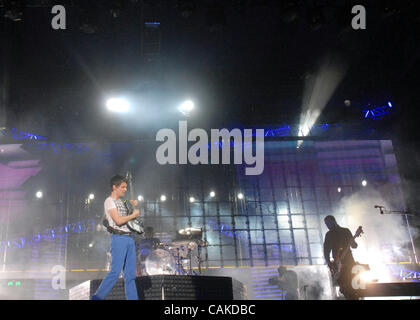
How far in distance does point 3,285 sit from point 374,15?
11.3 m

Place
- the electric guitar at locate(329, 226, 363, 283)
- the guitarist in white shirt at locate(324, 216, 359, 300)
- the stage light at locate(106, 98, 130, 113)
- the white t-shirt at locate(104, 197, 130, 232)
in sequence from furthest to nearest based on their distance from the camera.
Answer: the stage light at locate(106, 98, 130, 113) < the electric guitar at locate(329, 226, 363, 283) < the guitarist in white shirt at locate(324, 216, 359, 300) < the white t-shirt at locate(104, 197, 130, 232)

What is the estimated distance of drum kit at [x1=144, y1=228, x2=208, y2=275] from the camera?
6918 millimetres

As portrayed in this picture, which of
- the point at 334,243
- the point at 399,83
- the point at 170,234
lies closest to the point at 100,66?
the point at 170,234

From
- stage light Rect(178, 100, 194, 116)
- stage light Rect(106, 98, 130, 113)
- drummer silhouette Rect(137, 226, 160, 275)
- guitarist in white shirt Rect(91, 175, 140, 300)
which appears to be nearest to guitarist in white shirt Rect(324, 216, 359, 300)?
guitarist in white shirt Rect(91, 175, 140, 300)

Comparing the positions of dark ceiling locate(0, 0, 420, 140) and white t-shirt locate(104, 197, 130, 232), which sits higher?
dark ceiling locate(0, 0, 420, 140)

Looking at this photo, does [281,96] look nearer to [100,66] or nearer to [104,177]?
[100,66]

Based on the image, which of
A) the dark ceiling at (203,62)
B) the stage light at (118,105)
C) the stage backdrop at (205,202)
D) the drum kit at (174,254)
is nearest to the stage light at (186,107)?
the dark ceiling at (203,62)

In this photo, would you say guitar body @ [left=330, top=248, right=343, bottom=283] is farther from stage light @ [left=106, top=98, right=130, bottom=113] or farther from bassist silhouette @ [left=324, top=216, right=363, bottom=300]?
stage light @ [left=106, top=98, right=130, bottom=113]

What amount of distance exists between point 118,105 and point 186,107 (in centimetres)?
184

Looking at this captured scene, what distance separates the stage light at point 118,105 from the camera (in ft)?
29.0

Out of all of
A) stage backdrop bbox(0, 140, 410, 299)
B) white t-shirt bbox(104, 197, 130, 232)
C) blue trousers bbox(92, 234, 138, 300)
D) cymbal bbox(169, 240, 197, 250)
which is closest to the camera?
blue trousers bbox(92, 234, 138, 300)

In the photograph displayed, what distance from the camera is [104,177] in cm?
1104

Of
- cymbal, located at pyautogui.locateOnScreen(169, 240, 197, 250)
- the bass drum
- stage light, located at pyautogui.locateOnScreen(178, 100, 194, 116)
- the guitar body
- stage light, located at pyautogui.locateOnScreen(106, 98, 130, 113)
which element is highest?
stage light, located at pyautogui.locateOnScreen(106, 98, 130, 113)

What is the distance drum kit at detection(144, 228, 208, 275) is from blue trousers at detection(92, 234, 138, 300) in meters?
3.45
